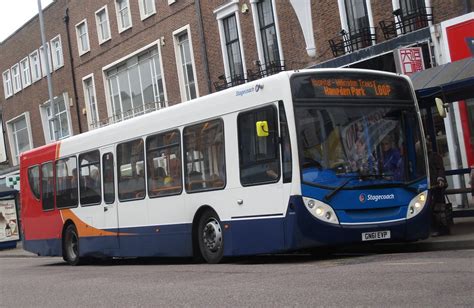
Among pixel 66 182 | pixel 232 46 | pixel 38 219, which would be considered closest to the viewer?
pixel 66 182

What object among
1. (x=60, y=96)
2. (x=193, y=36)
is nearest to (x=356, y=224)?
(x=193, y=36)

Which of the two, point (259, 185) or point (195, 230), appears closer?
point (259, 185)

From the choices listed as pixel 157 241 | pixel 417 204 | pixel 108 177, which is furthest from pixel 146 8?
pixel 417 204

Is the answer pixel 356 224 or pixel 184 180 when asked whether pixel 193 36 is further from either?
pixel 356 224

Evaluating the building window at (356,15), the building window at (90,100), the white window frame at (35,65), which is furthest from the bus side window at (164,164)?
the white window frame at (35,65)

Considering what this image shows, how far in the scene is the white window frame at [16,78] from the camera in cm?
4470

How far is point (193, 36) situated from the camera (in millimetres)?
28172

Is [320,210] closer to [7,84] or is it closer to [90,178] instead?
[90,178]

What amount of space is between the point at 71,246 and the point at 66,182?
1.55 meters

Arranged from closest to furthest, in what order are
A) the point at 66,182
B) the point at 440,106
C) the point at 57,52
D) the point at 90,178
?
1. the point at 440,106
2. the point at 90,178
3. the point at 66,182
4. the point at 57,52

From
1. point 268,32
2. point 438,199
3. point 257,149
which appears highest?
point 268,32

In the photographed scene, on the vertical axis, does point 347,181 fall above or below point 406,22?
below

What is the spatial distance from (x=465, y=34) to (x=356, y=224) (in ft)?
27.2

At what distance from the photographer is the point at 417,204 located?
11258 millimetres
